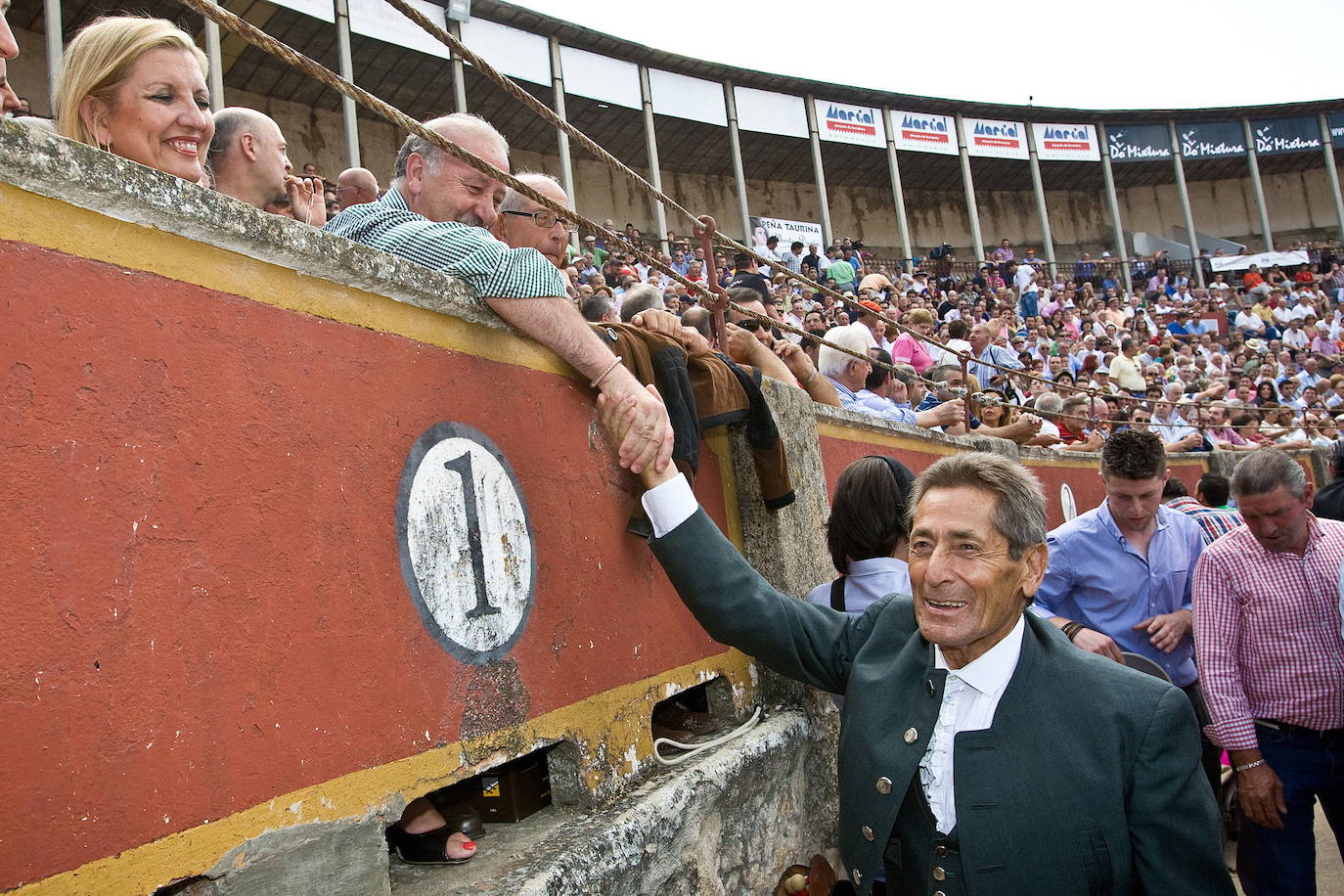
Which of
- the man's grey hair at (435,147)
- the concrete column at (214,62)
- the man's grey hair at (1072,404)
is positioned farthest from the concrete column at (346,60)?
the man's grey hair at (435,147)

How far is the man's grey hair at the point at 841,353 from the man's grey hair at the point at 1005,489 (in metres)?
4.06

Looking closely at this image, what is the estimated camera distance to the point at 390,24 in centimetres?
1570

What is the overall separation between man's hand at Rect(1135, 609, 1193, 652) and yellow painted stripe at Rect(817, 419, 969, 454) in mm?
1706

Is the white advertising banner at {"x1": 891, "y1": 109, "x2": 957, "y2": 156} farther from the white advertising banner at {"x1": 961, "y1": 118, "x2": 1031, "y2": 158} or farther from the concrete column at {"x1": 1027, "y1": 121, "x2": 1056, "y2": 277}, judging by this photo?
the concrete column at {"x1": 1027, "y1": 121, "x2": 1056, "y2": 277}

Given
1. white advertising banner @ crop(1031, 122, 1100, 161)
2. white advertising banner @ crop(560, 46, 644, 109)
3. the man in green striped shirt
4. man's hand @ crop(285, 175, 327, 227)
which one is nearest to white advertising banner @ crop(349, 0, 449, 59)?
white advertising banner @ crop(560, 46, 644, 109)

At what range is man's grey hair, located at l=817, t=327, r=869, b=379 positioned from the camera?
6.60m

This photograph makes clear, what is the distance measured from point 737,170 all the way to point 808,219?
795 centimetres

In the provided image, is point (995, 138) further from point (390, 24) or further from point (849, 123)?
point (390, 24)

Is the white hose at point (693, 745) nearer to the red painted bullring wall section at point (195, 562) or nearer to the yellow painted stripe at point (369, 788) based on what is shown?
the yellow painted stripe at point (369, 788)

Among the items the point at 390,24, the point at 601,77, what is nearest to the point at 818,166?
the point at 601,77

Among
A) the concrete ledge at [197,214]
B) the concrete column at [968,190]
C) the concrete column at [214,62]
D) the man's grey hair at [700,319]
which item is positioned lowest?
the concrete ledge at [197,214]

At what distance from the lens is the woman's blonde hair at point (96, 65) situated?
230 centimetres

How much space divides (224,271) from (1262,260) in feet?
103

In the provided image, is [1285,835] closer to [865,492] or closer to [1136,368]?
[865,492]
